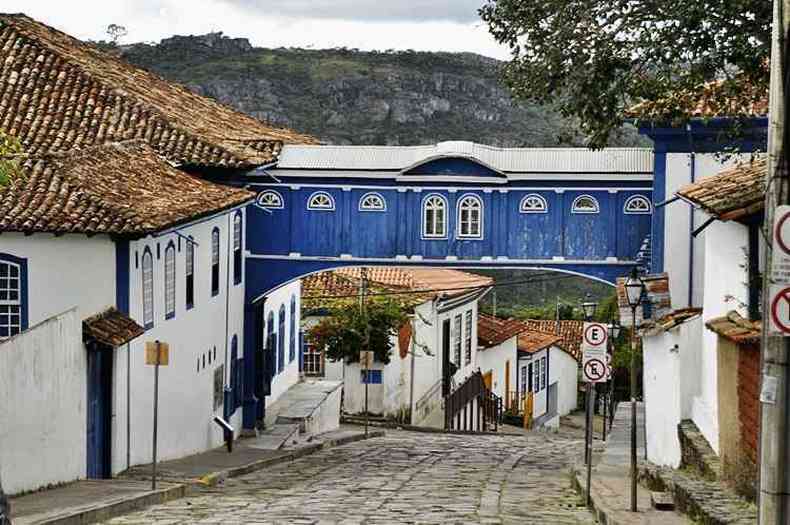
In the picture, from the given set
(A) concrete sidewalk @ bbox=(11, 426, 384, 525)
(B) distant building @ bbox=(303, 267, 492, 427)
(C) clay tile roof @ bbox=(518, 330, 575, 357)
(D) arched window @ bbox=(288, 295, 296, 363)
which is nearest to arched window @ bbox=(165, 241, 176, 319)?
(A) concrete sidewalk @ bbox=(11, 426, 384, 525)

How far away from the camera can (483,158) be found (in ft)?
104

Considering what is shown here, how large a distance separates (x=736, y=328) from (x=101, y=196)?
403 inches

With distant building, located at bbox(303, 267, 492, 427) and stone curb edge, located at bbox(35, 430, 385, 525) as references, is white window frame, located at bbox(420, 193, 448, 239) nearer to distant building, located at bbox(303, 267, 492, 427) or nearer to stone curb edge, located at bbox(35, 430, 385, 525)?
stone curb edge, located at bbox(35, 430, 385, 525)

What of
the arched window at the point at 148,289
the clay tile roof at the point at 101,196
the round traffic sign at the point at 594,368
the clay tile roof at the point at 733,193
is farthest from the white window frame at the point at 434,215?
the round traffic sign at the point at 594,368

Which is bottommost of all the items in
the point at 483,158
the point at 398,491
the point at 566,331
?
the point at 566,331

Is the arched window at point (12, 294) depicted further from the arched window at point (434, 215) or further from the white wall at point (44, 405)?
the arched window at point (434, 215)

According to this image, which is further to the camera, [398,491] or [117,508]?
[398,491]

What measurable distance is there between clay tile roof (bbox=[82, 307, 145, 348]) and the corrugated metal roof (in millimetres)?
10931

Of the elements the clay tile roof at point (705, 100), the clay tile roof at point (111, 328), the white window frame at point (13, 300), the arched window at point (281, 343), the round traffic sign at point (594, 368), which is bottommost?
the arched window at point (281, 343)

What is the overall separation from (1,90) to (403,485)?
488 inches

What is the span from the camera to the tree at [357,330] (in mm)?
38125

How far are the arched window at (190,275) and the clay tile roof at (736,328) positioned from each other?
1237 centimetres

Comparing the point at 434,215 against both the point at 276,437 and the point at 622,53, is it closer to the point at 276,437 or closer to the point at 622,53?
the point at 276,437

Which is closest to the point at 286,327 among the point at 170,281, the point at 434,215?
the point at 434,215
